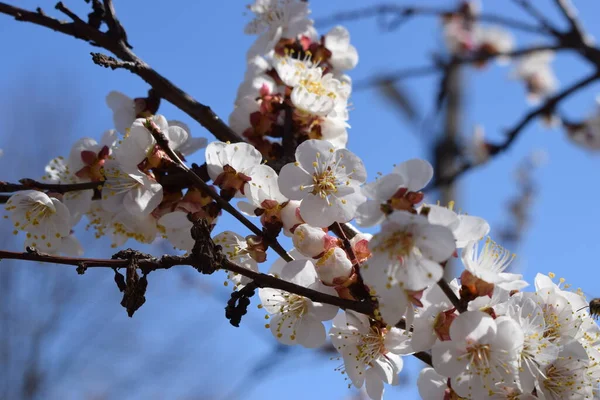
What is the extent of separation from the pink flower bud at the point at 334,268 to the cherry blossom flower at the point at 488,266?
216 millimetres

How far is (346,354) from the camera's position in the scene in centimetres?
127

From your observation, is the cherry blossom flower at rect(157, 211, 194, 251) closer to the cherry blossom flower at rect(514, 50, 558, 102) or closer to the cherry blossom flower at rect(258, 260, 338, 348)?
the cherry blossom flower at rect(258, 260, 338, 348)

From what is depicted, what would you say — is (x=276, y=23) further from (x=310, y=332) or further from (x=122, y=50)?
(x=310, y=332)

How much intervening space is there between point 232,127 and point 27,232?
→ 0.62 meters

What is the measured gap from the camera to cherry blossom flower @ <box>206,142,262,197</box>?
132cm

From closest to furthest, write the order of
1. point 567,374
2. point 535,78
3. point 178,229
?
point 567,374, point 178,229, point 535,78

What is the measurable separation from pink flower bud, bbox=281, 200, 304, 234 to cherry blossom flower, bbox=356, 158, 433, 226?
0.28m

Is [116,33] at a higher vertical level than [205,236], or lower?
higher

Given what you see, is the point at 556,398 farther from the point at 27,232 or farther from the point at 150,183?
the point at 27,232

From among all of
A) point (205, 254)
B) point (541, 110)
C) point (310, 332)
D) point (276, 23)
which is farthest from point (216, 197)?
point (541, 110)

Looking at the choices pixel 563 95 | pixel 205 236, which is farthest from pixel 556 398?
pixel 563 95

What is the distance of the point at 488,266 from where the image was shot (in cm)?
120

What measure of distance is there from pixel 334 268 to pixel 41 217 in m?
0.88

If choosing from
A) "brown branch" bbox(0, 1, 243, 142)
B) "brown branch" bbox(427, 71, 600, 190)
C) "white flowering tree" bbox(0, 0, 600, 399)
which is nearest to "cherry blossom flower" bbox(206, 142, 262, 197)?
"white flowering tree" bbox(0, 0, 600, 399)
